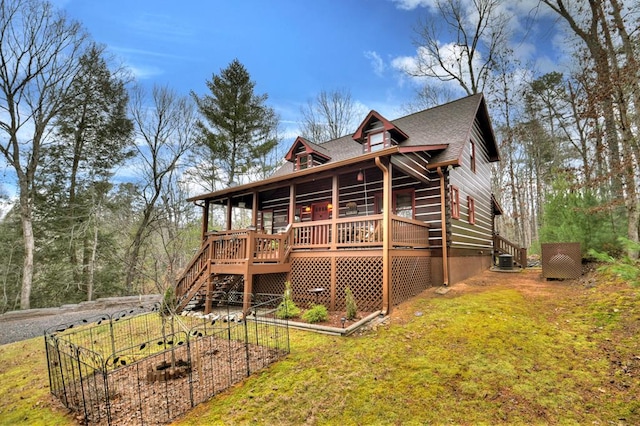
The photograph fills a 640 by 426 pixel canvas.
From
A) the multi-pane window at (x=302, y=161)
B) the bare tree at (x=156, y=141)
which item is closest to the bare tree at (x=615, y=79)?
the multi-pane window at (x=302, y=161)

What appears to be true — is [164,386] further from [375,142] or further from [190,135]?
[190,135]

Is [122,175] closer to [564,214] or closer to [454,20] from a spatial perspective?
[564,214]

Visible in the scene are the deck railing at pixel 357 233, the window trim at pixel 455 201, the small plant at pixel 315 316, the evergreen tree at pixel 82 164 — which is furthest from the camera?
the evergreen tree at pixel 82 164

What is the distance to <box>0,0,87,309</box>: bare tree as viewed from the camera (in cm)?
1301

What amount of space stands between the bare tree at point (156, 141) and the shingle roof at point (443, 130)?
10.0m

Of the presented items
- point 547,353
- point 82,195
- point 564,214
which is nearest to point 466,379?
point 547,353

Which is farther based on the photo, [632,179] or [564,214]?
[564,214]

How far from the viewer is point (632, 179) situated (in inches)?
348

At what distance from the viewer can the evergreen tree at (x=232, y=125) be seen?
20562 millimetres

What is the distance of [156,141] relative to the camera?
18.1 m

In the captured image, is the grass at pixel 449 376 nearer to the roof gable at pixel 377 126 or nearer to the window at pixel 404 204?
the window at pixel 404 204

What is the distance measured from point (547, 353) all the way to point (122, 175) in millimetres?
20557

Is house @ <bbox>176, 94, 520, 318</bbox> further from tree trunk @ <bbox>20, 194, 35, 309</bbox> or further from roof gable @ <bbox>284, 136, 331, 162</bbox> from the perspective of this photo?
tree trunk @ <bbox>20, 194, 35, 309</bbox>

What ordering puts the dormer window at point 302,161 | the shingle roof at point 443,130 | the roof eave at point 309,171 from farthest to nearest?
the dormer window at point 302,161 < the shingle roof at point 443,130 < the roof eave at point 309,171
